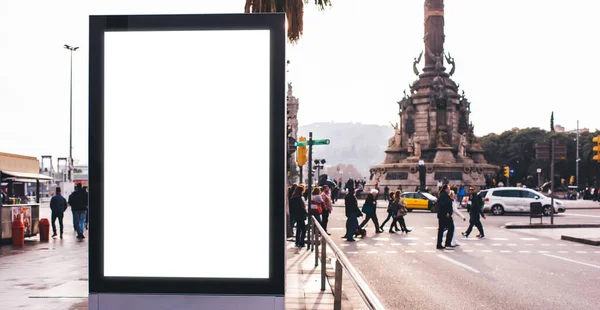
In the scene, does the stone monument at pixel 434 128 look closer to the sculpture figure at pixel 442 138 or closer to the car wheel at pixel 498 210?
the sculpture figure at pixel 442 138

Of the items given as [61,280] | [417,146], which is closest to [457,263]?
[61,280]

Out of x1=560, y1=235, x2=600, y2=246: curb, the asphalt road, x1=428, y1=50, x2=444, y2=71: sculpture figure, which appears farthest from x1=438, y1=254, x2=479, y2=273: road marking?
x1=428, y1=50, x2=444, y2=71: sculpture figure

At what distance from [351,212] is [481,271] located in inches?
286

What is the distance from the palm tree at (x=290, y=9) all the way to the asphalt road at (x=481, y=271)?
5.67 metres

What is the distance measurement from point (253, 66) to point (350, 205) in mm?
16462

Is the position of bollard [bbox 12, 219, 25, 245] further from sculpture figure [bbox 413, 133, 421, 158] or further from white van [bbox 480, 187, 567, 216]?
sculpture figure [bbox 413, 133, 421, 158]

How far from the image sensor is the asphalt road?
384 inches

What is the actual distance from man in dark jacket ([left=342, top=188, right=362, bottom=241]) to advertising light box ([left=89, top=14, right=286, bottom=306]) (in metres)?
16.2

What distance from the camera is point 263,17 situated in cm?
349

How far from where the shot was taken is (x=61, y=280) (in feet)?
35.8

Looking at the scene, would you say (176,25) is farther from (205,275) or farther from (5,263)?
(5,263)

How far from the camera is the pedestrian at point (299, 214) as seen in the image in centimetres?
1756

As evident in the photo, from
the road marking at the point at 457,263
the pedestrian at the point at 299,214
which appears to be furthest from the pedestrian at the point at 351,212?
the road marking at the point at 457,263

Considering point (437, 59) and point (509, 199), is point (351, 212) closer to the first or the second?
point (509, 199)
